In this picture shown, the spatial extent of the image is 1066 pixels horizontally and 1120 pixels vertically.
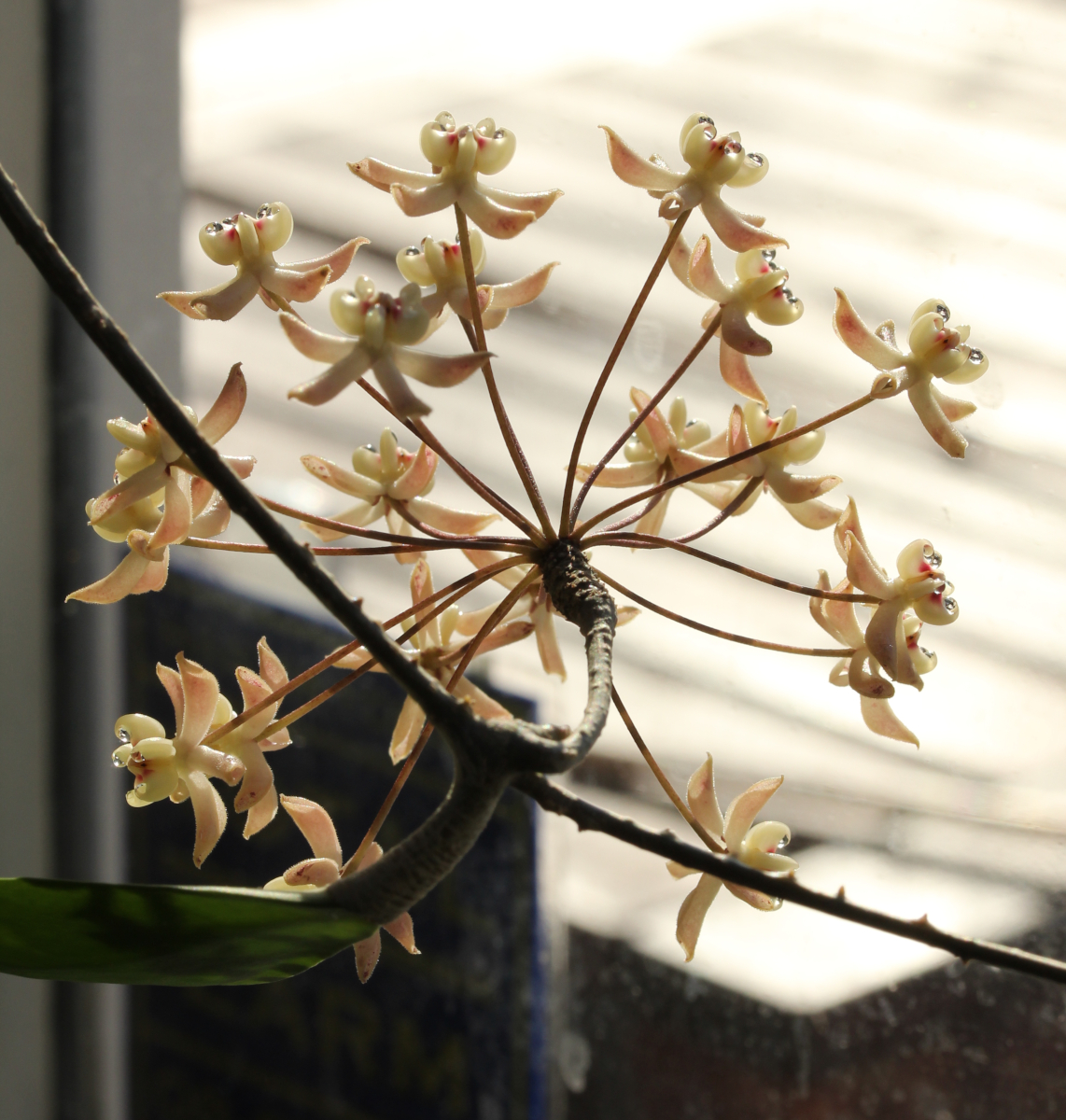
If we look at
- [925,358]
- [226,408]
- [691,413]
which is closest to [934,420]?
[925,358]

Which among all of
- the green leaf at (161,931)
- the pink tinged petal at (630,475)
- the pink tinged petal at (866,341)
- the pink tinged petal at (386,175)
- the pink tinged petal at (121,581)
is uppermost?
the pink tinged petal at (386,175)

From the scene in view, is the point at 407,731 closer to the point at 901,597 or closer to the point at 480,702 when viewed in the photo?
the point at 480,702

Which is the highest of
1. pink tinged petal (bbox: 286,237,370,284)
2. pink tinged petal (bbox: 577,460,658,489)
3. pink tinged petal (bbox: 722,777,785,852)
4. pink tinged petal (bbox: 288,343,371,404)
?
pink tinged petal (bbox: 286,237,370,284)

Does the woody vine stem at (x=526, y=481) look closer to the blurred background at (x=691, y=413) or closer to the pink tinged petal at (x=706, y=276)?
the pink tinged petal at (x=706, y=276)

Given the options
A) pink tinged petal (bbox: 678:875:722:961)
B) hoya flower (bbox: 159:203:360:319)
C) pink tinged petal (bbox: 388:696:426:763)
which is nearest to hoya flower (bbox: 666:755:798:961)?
pink tinged petal (bbox: 678:875:722:961)

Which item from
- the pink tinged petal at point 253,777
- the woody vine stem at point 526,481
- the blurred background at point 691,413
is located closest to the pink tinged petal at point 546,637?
the woody vine stem at point 526,481

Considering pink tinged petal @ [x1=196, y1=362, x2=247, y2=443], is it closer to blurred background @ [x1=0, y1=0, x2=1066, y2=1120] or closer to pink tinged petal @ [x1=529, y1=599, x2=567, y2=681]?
pink tinged petal @ [x1=529, y1=599, x2=567, y2=681]

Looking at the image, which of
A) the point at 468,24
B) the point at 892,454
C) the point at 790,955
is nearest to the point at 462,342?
the point at 468,24
